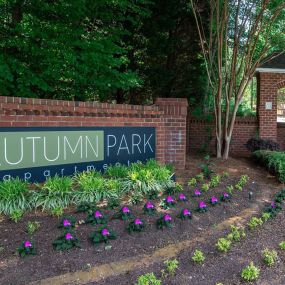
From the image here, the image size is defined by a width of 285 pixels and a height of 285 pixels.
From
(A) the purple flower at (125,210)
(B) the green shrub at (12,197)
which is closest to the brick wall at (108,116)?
(B) the green shrub at (12,197)

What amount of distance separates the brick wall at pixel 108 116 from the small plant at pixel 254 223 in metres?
3.08

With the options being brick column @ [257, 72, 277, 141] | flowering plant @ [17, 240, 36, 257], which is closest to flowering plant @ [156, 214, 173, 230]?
flowering plant @ [17, 240, 36, 257]

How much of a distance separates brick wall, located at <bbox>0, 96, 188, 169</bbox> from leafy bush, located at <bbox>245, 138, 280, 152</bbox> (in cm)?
459

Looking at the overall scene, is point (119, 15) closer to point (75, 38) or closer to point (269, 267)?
point (75, 38)

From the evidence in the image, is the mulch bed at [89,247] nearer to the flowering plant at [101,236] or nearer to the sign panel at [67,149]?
the flowering plant at [101,236]

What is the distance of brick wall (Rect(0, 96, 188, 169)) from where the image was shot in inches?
215

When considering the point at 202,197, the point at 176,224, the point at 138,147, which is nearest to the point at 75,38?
the point at 138,147

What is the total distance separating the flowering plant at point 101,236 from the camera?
Answer: 3.98 m

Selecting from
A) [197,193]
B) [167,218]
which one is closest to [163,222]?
[167,218]

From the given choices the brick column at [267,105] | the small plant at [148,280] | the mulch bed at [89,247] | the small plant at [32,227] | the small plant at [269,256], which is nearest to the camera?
the small plant at [148,280]

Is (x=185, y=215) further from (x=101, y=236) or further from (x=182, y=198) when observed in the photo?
(x=101, y=236)

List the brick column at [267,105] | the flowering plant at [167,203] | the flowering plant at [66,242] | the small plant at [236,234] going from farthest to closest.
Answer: the brick column at [267,105], the flowering plant at [167,203], the small plant at [236,234], the flowering plant at [66,242]

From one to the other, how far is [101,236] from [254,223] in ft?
6.72

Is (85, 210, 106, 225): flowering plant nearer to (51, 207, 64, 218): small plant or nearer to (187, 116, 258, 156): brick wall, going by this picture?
(51, 207, 64, 218): small plant
